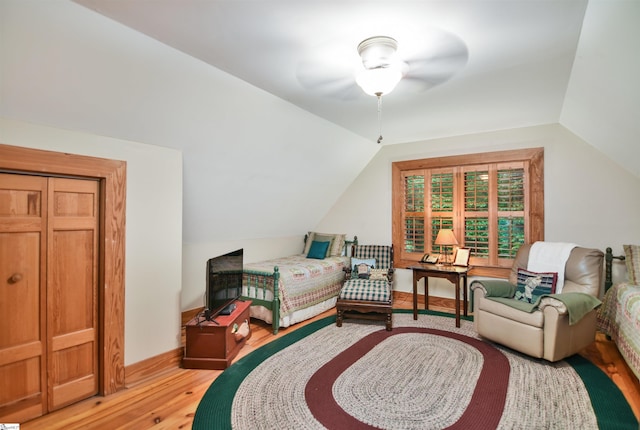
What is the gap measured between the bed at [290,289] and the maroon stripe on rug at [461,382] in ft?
3.02

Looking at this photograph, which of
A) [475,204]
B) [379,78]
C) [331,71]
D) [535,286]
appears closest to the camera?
[379,78]

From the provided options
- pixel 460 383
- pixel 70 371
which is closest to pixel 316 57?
pixel 460 383

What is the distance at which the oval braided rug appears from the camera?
81.6 inches

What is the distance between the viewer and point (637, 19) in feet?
5.51

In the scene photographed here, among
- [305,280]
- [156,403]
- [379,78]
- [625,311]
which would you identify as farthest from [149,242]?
[625,311]

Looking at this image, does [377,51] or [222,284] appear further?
[222,284]

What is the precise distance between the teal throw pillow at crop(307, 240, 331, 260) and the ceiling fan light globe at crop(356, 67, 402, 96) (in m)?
3.18

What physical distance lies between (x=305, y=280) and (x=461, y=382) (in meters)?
2.10

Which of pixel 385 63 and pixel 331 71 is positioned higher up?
pixel 331 71

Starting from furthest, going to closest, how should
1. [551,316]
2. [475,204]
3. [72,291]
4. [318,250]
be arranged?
[318,250] → [475,204] → [551,316] → [72,291]

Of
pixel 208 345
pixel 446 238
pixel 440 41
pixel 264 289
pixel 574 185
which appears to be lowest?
pixel 208 345

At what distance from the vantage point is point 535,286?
3336 millimetres

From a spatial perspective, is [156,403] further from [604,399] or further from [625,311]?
[625,311]

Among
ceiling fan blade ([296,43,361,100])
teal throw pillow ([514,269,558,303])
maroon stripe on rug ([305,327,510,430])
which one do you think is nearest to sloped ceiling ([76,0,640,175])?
ceiling fan blade ([296,43,361,100])
